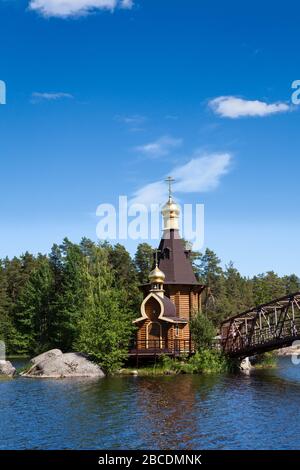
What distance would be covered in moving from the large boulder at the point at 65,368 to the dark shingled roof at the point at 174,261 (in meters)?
12.7

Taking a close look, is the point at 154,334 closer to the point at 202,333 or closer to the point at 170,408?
the point at 202,333

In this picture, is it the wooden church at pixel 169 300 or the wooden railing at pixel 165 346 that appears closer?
the wooden railing at pixel 165 346

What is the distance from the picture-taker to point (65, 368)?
44.7 meters

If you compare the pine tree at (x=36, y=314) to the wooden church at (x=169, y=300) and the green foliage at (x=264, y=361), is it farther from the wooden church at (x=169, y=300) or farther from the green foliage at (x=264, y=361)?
the green foliage at (x=264, y=361)

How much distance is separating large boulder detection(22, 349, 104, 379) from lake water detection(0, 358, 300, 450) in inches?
118

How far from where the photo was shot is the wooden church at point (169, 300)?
1972 inches

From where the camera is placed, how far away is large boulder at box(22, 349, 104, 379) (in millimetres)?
44531

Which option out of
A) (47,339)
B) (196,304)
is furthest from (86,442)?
(47,339)

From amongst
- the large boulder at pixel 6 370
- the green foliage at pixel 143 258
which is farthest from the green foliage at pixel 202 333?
the green foliage at pixel 143 258

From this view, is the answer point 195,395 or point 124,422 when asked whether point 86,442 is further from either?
point 195,395

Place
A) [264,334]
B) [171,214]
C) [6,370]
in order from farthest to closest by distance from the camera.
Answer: [171,214] → [264,334] → [6,370]

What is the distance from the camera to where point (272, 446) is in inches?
845

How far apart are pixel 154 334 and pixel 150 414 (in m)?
22.8

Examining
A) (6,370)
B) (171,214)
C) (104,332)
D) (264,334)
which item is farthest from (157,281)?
(6,370)
